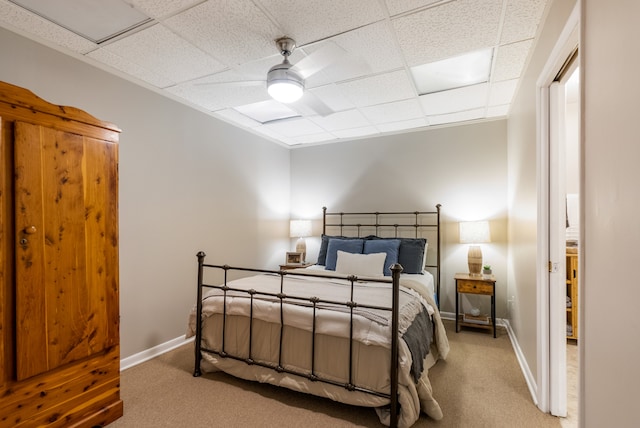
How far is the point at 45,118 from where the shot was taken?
1724 mm

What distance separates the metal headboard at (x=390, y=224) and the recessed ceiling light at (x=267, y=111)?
5.06 ft

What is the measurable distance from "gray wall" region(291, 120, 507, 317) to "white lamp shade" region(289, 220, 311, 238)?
0.81 feet

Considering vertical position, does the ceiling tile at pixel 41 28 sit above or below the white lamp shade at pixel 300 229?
above

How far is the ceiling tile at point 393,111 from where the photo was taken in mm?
3387

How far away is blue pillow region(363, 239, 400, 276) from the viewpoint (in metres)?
3.55

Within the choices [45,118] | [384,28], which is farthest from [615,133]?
[45,118]

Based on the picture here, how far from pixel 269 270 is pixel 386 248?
1675mm

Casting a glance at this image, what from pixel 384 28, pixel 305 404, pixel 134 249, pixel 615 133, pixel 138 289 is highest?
pixel 384 28

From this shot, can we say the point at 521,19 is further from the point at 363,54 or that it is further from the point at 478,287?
the point at 478,287

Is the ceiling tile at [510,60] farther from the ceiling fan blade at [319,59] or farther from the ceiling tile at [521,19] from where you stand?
the ceiling fan blade at [319,59]

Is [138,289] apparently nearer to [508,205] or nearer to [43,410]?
[43,410]

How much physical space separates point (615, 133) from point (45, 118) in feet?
8.67

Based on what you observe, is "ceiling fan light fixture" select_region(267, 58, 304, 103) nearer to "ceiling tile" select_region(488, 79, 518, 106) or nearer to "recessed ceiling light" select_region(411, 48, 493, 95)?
"recessed ceiling light" select_region(411, 48, 493, 95)

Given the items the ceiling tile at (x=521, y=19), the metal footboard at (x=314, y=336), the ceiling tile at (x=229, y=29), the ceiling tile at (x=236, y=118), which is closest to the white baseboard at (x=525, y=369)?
the metal footboard at (x=314, y=336)
